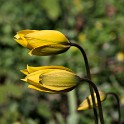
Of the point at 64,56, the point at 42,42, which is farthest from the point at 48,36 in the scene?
the point at 64,56

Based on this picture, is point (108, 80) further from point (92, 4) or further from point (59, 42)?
point (59, 42)

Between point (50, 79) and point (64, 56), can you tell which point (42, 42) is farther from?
point (64, 56)

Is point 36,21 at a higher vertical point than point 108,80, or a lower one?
higher

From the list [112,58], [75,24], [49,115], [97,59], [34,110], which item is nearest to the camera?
[49,115]

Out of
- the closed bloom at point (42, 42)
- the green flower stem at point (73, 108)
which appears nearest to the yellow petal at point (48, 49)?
the closed bloom at point (42, 42)

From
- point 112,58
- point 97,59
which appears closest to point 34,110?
point 97,59

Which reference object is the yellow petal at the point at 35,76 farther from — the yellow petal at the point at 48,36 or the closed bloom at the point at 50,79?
the yellow petal at the point at 48,36
